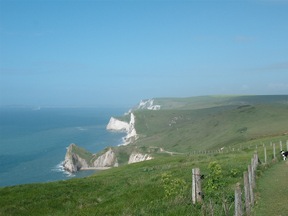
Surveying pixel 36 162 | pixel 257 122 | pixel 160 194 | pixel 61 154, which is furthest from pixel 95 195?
pixel 61 154

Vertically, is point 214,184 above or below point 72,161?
above

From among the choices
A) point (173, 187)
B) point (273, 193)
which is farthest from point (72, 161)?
point (173, 187)

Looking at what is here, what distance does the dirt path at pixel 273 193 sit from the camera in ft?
55.0

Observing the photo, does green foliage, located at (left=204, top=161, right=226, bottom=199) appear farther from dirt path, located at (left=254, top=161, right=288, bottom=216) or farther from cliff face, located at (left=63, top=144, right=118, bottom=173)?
cliff face, located at (left=63, top=144, right=118, bottom=173)

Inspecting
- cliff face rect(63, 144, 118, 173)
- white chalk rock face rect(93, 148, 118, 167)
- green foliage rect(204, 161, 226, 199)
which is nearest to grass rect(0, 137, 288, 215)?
green foliage rect(204, 161, 226, 199)

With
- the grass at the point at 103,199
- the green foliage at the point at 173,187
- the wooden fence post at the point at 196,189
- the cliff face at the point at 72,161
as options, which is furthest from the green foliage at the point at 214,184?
the cliff face at the point at 72,161

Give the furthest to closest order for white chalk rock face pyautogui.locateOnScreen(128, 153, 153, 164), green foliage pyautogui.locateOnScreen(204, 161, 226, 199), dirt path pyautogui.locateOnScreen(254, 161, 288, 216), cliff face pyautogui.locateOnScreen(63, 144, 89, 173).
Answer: cliff face pyautogui.locateOnScreen(63, 144, 89, 173) → white chalk rock face pyautogui.locateOnScreen(128, 153, 153, 164) → green foliage pyautogui.locateOnScreen(204, 161, 226, 199) → dirt path pyautogui.locateOnScreen(254, 161, 288, 216)

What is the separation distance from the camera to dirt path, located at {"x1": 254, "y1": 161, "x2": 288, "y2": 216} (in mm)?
16750

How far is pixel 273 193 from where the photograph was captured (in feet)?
67.7

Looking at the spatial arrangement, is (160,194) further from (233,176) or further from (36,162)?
(36,162)

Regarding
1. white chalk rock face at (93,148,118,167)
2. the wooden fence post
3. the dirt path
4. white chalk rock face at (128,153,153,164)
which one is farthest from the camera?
white chalk rock face at (93,148,118,167)

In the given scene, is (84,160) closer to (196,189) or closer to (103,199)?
(103,199)

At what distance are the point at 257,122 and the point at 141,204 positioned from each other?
143496mm

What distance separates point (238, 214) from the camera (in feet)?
42.0
